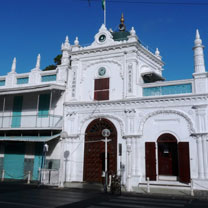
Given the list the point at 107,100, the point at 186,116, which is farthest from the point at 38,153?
→ the point at 186,116

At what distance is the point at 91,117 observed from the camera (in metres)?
18.6

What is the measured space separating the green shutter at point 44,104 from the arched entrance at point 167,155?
918 centimetres

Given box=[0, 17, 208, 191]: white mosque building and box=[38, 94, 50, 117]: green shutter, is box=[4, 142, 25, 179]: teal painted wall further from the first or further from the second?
box=[38, 94, 50, 117]: green shutter

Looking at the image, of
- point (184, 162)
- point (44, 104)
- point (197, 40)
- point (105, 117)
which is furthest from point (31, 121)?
point (197, 40)

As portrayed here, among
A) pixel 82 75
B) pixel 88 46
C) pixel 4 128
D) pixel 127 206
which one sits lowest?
pixel 127 206

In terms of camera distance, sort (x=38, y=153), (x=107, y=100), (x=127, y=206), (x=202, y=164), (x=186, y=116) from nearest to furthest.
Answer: (x=127, y=206) → (x=202, y=164) → (x=186, y=116) → (x=107, y=100) → (x=38, y=153)

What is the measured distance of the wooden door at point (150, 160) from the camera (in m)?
15.9

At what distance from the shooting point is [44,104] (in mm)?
20469

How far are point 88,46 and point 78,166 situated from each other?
9.18 m

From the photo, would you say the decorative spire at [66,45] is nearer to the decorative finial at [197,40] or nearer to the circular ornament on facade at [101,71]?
the circular ornament on facade at [101,71]

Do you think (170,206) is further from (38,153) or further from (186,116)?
(38,153)

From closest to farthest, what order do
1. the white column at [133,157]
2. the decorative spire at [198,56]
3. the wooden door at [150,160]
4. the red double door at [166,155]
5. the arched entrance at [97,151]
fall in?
the red double door at [166,155]
the wooden door at [150,160]
the decorative spire at [198,56]
the white column at [133,157]
the arched entrance at [97,151]

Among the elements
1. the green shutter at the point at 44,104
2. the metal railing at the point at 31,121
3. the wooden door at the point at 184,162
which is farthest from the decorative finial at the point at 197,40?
the green shutter at the point at 44,104

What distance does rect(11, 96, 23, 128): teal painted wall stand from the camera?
68.4ft
